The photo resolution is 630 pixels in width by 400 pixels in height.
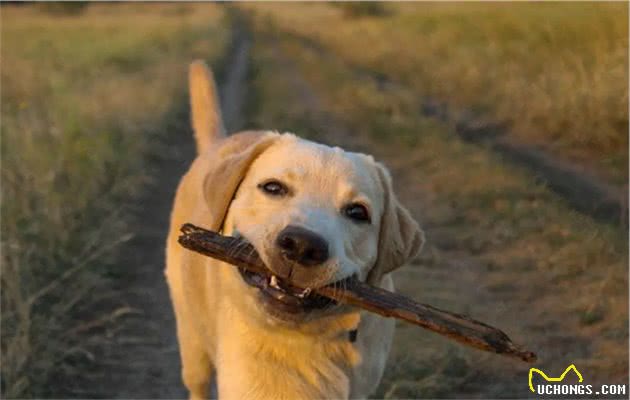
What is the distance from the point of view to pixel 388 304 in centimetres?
317

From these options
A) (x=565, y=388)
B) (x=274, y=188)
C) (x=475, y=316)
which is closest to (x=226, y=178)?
(x=274, y=188)

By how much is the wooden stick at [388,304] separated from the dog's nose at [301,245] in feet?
0.50

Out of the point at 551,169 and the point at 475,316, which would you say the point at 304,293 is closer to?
the point at 475,316

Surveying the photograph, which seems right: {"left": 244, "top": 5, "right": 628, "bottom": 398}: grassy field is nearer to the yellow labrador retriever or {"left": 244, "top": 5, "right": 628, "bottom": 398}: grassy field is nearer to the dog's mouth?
the yellow labrador retriever

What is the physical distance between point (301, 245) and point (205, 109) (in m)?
2.48

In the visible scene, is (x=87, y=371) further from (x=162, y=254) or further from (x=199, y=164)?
(x=162, y=254)

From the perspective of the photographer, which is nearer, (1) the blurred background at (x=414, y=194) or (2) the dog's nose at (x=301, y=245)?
(2) the dog's nose at (x=301, y=245)

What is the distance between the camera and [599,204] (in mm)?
8312

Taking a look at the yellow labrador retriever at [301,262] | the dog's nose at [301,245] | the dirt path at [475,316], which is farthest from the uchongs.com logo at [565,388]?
the dog's nose at [301,245]

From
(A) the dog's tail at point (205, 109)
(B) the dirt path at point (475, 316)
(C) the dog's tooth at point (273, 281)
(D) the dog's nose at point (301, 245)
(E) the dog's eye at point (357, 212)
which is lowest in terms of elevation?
(B) the dirt path at point (475, 316)

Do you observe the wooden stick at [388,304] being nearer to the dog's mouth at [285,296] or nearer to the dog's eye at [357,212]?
the dog's mouth at [285,296]

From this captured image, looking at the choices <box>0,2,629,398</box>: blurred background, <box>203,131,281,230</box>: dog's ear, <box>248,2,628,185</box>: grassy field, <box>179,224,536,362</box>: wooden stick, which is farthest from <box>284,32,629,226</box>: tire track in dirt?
<box>179,224,536,362</box>: wooden stick

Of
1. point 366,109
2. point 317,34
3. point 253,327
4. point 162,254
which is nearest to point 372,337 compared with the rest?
point 253,327

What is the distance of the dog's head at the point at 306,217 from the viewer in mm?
3008
